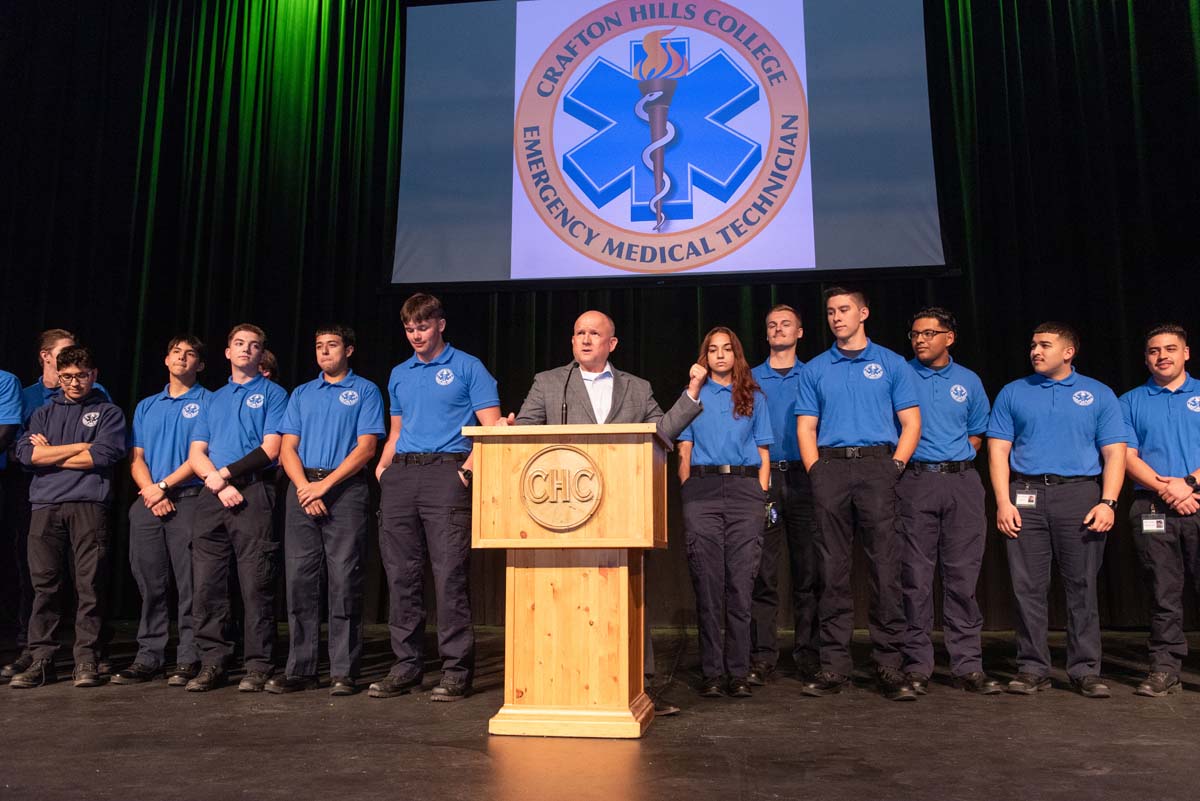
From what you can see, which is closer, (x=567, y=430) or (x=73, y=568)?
(x=567, y=430)

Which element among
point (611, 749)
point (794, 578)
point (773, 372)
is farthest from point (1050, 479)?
point (611, 749)

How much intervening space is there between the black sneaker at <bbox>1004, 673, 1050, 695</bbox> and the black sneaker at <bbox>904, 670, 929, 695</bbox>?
1.10ft

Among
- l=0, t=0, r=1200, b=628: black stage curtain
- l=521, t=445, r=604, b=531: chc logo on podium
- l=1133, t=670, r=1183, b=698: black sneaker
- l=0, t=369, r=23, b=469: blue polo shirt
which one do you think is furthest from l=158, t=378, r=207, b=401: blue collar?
l=1133, t=670, r=1183, b=698: black sneaker

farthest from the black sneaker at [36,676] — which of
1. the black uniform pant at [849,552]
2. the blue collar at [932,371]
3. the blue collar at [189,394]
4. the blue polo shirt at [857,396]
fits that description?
the blue collar at [932,371]

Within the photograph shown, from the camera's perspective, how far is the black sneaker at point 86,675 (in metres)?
3.97

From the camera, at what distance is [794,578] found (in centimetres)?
449

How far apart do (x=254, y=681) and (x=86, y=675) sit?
2.36 ft

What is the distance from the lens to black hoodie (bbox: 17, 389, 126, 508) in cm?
422

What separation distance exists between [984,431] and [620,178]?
2.56 m

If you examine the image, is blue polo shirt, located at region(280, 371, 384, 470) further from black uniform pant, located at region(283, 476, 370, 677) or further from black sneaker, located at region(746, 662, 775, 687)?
black sneaker, located at region(746, 662, 775, 687)

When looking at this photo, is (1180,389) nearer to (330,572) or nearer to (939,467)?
(939,467)

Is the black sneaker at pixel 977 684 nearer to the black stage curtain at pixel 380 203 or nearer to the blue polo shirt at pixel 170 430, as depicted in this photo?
the black stage curtain at pixel 380 203

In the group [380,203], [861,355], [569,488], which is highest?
[380,203]

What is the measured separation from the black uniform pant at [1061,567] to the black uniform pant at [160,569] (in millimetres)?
3442
